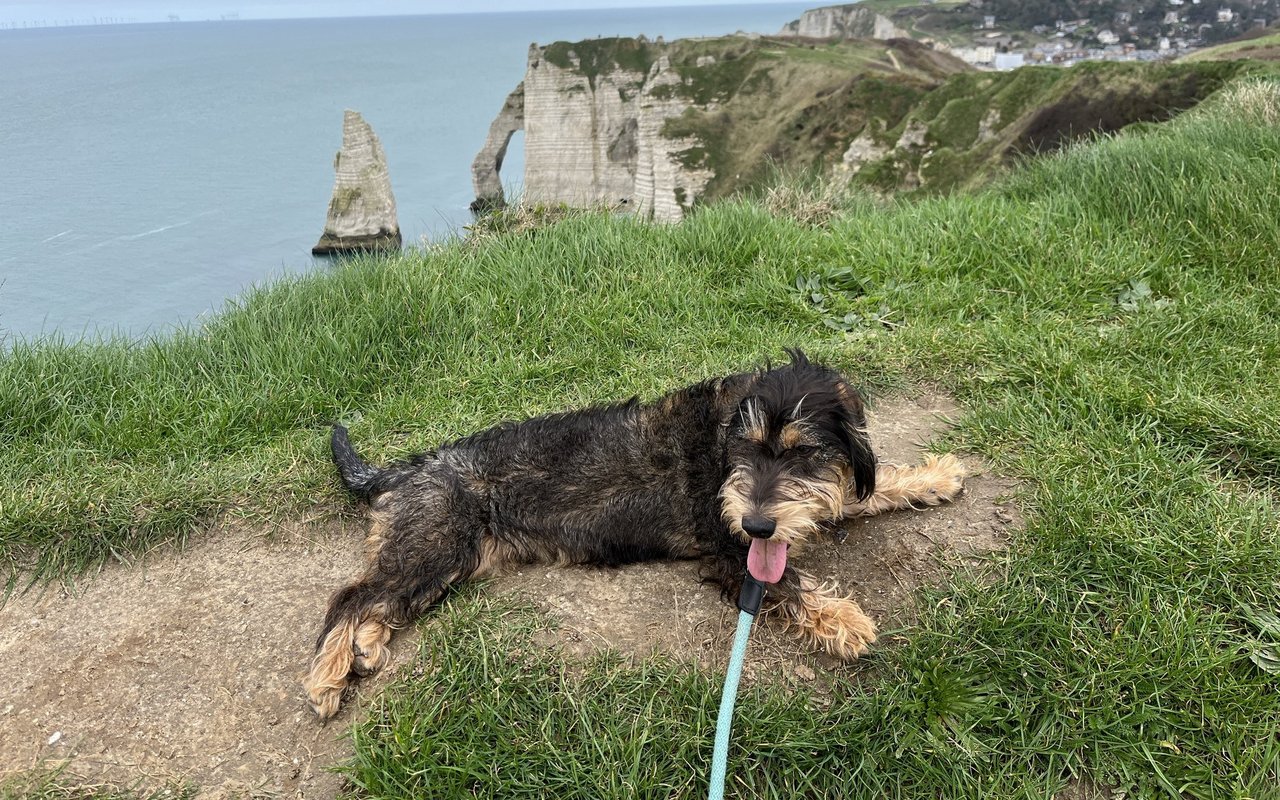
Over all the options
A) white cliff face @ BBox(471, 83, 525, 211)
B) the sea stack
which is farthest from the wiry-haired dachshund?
white cliff face @ BBox(471, 83, 525, 211)

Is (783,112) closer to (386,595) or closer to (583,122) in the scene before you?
(583,122)

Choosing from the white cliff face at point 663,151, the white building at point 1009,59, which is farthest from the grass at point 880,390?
the white building at point 1009,59

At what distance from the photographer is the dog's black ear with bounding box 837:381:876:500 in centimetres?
330

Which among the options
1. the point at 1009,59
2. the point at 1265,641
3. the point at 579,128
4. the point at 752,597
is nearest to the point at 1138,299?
the point at 1265,641

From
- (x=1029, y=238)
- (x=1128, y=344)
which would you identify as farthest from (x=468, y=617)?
(x=1029, y=238)

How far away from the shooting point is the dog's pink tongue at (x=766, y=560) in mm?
3209

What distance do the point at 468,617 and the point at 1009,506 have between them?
9.41 feet

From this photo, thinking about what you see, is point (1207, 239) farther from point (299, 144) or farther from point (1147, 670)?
point (299, 144)

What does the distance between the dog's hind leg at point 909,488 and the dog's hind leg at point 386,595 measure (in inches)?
82.5

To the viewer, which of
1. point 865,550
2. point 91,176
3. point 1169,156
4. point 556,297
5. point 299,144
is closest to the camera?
point 865,550

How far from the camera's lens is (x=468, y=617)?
366cm

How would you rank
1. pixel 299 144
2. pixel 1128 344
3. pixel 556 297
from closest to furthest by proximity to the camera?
pixel 1128 344
pixel 556 297
pixel 299 144

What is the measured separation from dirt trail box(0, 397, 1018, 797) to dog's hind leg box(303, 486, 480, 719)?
0.39ft

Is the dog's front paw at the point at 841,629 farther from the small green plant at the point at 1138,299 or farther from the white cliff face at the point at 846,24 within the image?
the white cliff face at the point at 846,24
